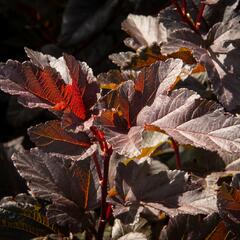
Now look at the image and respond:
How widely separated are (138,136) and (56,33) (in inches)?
51.0

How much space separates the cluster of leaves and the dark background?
346mm

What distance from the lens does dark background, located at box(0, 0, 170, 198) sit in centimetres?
167

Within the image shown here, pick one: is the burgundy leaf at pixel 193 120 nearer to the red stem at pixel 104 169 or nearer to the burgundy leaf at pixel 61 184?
the red stem at pixel 104 169

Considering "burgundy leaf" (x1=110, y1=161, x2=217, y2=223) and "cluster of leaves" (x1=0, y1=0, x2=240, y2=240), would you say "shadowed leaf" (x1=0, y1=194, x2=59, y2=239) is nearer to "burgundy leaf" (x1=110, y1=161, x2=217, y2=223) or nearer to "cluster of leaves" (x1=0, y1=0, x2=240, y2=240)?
"cluster of leaves" (x1=0, y1=0, x2=240, y2=240)

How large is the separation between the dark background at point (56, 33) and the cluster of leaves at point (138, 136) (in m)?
0.35

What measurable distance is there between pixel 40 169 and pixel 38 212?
4.1 inches

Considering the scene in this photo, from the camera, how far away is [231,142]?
→ 809 mm

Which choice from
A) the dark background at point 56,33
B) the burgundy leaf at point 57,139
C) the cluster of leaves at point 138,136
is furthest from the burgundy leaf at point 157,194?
the dark background at point 56,33

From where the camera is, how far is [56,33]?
80.4 inches

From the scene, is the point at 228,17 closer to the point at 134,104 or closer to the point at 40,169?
the point at 134,104

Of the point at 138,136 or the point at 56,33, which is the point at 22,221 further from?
the point at 56,33

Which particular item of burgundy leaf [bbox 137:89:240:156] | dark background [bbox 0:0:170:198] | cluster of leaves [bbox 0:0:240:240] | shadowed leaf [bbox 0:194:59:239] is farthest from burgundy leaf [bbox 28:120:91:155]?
dark background [bbox 0:0:170:198]

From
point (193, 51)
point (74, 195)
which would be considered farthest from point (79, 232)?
point (193, 51)

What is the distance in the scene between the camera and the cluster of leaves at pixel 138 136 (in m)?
0.85
